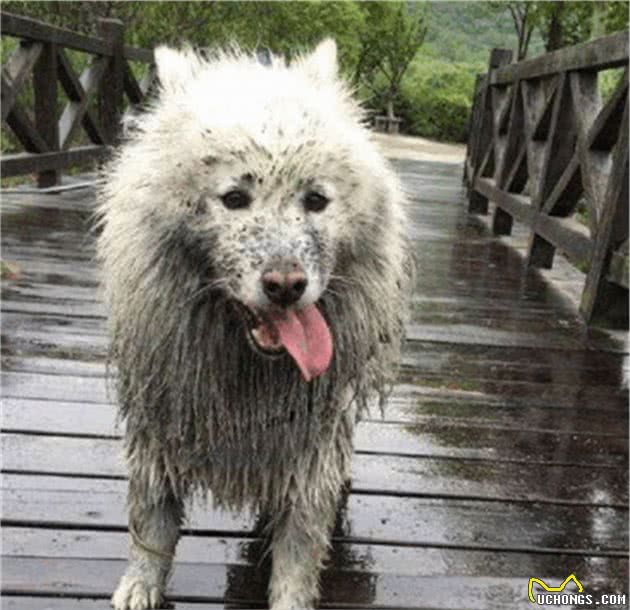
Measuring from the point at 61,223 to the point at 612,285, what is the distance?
4.09 metres

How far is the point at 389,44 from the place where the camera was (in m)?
24.2

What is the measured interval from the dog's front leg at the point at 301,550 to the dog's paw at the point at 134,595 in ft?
0.98

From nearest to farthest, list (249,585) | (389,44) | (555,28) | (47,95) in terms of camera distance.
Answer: (249,585) < (47,95) < (555,28) < (389,44)

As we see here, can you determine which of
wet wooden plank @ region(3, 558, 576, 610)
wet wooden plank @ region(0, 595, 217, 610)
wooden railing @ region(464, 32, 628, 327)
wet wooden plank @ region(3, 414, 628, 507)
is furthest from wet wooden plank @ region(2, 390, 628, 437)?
wooden railing @ region(464, 32, 628, 327)

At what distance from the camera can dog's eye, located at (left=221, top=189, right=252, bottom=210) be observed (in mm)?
1761

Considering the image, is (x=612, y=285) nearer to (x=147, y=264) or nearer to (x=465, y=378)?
(x=465, y=378)

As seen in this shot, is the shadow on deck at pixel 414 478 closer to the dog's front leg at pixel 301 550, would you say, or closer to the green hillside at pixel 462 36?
the dog's front leg at pixel 301 550

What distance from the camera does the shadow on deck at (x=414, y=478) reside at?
7.23ft

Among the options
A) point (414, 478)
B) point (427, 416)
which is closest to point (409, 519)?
point (414, 478)

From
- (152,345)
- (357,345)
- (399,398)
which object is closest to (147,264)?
(152,345)

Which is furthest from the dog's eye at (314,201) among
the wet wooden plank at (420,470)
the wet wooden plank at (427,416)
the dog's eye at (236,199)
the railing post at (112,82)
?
the railing post at (112,82)

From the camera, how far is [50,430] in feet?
9.30

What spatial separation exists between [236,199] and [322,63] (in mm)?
562

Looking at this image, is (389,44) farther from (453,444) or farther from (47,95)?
(453,444)
